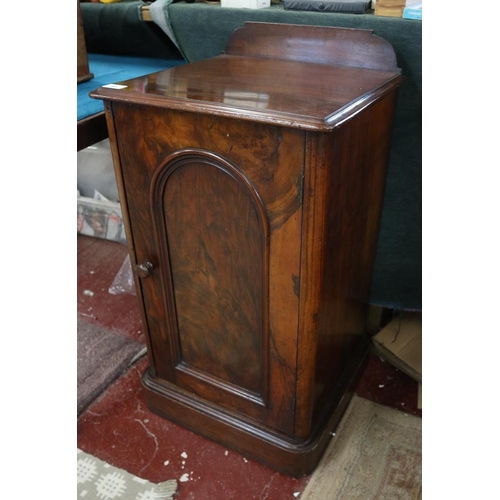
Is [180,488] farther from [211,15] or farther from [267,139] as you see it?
[211,15]

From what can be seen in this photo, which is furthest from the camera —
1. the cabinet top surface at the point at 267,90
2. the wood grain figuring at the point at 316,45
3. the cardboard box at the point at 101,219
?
the cardboard box at the point at 101,219

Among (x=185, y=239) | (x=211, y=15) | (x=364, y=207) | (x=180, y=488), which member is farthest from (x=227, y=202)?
(x=180, y=488)

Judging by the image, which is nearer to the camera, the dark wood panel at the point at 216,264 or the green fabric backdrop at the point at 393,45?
the dark wood panel at the point at 216,264

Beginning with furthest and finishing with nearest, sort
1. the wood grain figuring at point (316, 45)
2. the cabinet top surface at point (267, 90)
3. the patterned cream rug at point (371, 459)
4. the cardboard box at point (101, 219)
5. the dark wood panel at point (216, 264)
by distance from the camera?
the cardboard box at point (101, 219), the patterned cream rug at point (371, 459), the wood grain figuring at point (316, 45), the dark wood panel at point (216, 264), the cabinet top surface at point (267, 90)

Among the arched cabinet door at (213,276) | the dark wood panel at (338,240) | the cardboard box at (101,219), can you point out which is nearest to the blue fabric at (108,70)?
the arched cabinet door at (213,276)

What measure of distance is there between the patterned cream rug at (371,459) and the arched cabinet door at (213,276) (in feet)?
0.96

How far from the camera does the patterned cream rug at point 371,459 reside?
4.53 feet

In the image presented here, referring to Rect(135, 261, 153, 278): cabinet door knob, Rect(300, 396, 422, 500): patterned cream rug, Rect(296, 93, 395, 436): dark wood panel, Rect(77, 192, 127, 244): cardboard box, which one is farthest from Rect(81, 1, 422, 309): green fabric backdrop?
Rect(77, 192, 127, 244): cardboard box

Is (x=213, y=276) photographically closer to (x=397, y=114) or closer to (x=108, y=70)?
(x=397, y=114)

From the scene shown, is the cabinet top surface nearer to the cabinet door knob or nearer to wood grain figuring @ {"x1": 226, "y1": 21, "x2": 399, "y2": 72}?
wood grain figuring @ {"x1": 226, "y1": 21, "x2": 399, "y2": 72}

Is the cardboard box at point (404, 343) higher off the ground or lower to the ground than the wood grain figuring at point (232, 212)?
lower

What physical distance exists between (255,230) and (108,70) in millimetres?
948

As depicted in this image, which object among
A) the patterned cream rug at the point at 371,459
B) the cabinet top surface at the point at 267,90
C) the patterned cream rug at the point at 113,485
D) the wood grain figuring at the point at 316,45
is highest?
the wood grain figuring at the point at 316,45

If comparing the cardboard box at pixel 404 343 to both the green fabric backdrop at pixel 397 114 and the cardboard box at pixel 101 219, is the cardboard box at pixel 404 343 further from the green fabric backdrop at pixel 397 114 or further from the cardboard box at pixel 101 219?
the cardboard box at pixel 101 219
